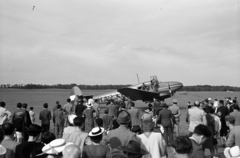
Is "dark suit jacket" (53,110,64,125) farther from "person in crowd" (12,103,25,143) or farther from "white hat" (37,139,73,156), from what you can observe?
"white hat" (37,139,73,156)

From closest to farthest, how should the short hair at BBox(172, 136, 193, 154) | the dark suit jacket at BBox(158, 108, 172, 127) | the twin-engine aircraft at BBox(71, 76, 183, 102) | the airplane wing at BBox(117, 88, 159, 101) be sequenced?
the short hair at BBox(172, 136, 193, 154), the dark suit jacket at BBox(158, 108, 172, 127), the airplane wing at BBox(117, 88, 159, 101), the twin-engine aircraft at BBox(71, 76, 183, 102)

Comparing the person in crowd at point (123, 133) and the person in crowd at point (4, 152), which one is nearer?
the person in crowd at point (4, 152)

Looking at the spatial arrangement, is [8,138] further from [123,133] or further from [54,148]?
[123,133]

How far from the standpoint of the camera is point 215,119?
261 inches

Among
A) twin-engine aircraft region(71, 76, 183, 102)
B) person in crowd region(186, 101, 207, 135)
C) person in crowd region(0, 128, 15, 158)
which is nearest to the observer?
person in crowd region(0, 128, 15, 158)

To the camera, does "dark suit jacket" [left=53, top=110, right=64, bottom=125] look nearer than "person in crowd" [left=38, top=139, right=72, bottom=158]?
No

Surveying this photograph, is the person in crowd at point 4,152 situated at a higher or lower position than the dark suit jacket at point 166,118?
higher

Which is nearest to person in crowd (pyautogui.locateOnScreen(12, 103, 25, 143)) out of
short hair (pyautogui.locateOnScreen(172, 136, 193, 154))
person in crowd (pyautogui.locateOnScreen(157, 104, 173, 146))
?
short hair (pyautogui.locateOnScreen(172, 136, 193, 154))

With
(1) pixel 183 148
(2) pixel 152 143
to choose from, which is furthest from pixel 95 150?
(1) pixel 183 148

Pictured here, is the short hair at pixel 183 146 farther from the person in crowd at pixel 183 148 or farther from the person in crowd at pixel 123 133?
the person in crowd at pixel 123 133

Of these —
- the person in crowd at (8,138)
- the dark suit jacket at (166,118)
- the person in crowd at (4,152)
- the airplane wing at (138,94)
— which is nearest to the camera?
the person in crowd at (4,152)

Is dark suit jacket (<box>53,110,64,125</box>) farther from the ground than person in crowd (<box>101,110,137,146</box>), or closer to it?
closer to it

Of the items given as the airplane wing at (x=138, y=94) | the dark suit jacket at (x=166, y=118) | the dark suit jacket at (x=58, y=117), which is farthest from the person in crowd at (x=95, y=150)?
the airplane wing at (x=138, y=94)

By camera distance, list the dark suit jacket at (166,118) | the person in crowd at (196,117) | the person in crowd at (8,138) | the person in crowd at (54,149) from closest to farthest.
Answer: the person in crowd at (54,149)
the person in crowd at (8,138)
the person in crowd at (196,117)
the dark suit jacket at (166,118)
